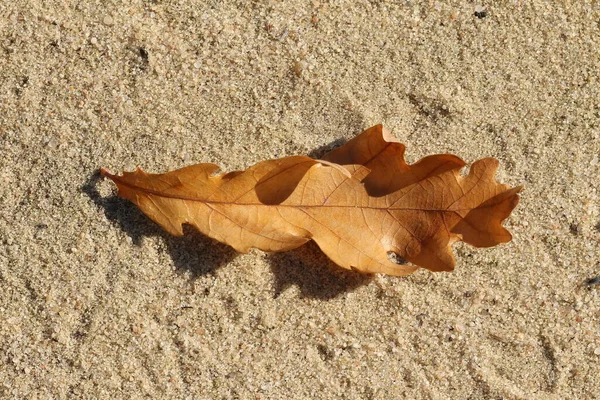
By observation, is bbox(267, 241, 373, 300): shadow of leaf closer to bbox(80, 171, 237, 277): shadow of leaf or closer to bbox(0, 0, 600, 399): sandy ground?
bbox(0, 0, 600, 399): sandy ground

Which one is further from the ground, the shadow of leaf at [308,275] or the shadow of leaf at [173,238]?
the shadow of leaf at [173,238]

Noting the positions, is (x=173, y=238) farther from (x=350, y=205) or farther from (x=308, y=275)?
(x=350, y=205)

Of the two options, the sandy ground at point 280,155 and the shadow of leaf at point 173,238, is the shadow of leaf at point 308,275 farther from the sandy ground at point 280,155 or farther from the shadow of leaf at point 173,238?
the shadow of leaf at point 173,238

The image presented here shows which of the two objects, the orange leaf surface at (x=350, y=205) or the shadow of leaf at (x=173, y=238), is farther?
the shadow of leaf at (x=173, y=238)

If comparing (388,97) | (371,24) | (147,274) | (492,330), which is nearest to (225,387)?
(147,274)

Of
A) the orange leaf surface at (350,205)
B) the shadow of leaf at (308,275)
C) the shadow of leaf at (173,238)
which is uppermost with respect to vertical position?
the orange leaf surface at (350,205)

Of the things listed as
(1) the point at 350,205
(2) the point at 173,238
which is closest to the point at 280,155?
(1) the point at 350,205

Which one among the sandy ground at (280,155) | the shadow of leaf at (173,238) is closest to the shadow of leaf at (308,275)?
the sandy ground at (280,155)
